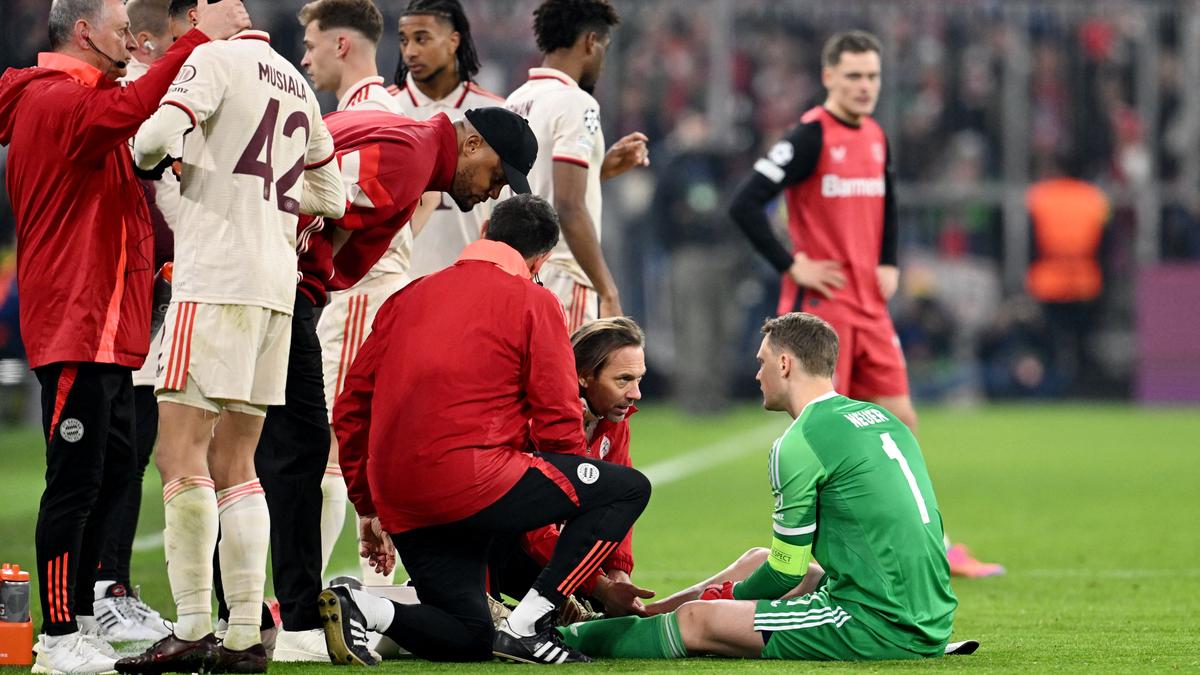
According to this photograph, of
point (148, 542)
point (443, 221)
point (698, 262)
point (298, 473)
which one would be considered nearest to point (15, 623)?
point (298, 473)

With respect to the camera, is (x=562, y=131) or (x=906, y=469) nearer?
(x=906, y=469)

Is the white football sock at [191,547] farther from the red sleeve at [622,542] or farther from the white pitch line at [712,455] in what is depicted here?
Result: the white pitch line at [712,455]

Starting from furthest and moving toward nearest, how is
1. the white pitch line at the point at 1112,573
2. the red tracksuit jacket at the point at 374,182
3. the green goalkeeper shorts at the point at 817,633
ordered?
the white pitch line at the point at 1112,573 < the red tracksuit jacket at the point at 374,182 < the green goalkeeper shorts at the point at 817,633

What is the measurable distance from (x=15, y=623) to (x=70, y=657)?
0.41m

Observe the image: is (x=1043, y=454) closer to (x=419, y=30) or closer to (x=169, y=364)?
(x=419, y=30)

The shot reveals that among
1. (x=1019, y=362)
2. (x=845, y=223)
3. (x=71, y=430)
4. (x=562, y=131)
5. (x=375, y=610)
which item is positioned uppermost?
(x=562, y=131)

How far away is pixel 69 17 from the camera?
18.3 feet

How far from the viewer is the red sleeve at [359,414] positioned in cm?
565

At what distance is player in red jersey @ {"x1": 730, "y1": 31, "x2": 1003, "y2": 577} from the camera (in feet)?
27.7

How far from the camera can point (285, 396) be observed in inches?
221

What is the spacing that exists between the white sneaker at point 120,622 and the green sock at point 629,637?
1.56 metres

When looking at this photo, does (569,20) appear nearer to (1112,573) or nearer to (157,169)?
(157,169)

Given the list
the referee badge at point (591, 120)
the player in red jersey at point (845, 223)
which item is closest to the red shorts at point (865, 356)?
the player in red jersey at point (845, 223)

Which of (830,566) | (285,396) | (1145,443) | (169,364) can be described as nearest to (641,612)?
(830,566)
